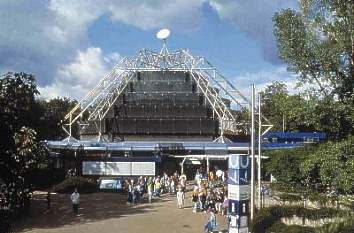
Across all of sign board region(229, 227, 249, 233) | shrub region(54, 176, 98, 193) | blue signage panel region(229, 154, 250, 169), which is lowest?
sign board region(229, 227, 249, 233)

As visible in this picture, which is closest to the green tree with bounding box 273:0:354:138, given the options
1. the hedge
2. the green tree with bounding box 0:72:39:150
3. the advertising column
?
the hedge

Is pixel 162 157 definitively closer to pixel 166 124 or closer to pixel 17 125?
pixel 166 124

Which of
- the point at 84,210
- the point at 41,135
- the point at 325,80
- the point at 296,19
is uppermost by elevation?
the point at 296,19

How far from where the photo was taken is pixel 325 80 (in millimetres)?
35250

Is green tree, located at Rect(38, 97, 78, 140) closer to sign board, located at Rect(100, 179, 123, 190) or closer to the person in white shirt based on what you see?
the person in white shirt

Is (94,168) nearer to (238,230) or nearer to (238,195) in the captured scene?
(238,195)

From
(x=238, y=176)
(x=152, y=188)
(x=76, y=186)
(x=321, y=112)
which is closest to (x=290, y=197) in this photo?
(x=321, y=112)

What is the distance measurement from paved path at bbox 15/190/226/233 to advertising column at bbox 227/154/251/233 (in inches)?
249

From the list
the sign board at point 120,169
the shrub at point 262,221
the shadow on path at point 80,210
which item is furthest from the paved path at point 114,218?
the sign board at point 120,169

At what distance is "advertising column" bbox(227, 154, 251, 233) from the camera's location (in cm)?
2516

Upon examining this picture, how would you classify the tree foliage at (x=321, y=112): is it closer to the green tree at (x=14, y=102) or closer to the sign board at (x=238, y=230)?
the sign board at (x=238, y=230)

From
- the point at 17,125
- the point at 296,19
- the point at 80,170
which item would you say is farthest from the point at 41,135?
the point at 80,170

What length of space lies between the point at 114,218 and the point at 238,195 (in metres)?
12.3

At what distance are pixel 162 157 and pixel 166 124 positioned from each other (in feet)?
55.8
